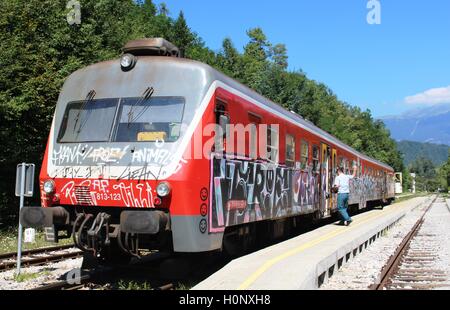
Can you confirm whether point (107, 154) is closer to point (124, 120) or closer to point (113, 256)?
point (124, 120)

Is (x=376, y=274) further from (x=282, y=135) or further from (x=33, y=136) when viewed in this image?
(x=33, y=136)

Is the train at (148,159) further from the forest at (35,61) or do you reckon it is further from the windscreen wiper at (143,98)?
the forest at (35,61)

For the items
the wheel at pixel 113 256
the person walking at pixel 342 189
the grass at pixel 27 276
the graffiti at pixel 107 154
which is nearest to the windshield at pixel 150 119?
the graffiti at pixel 107 154

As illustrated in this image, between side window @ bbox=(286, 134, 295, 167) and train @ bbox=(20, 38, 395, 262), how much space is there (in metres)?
2.41

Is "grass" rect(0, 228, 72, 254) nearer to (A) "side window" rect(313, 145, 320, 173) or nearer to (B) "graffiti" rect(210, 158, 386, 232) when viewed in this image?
(B) "graffiti" rect(210, 158, 386, 232)

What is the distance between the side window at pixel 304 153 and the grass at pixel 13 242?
20.4 feet

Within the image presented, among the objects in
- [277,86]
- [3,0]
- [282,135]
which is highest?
[277,86]

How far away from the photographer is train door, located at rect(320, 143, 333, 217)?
15.2m

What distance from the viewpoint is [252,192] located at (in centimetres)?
884

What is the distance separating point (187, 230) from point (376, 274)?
14.3ft

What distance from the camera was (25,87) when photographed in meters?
15.1

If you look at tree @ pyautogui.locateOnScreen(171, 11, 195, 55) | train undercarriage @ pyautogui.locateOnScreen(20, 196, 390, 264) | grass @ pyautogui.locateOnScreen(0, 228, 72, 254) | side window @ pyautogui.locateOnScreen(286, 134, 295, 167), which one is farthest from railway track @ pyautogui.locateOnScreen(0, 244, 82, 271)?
tree @ pyautogui.locateOnScreen(171, 11, 195, 55)

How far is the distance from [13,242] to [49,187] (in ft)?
19.6
